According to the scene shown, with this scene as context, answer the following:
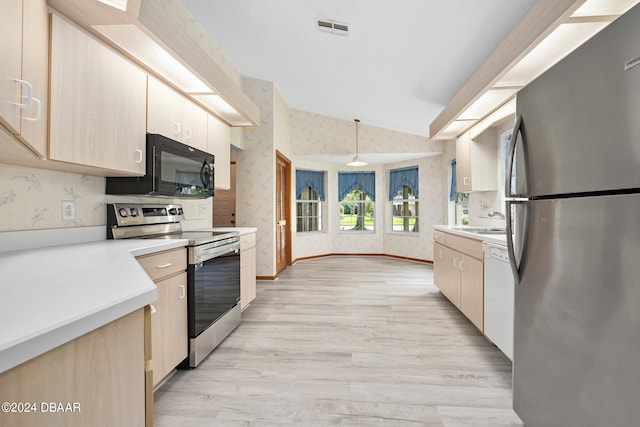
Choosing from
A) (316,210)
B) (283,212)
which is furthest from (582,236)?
(316,210)

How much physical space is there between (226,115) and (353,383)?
2769 millimetres

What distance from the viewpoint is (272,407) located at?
1668 mm

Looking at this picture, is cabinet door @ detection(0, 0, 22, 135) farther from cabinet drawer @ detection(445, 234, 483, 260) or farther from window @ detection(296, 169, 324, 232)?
window @ detection(296, 169, 324, 232)

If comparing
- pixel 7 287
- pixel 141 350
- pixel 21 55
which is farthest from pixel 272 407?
pixel 21 55

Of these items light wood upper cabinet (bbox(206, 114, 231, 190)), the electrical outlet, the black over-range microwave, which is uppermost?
light wood upper cabinet (bbox(206, 114, 231, 190))

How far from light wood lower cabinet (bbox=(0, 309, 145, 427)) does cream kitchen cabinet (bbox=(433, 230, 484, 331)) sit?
2.47m

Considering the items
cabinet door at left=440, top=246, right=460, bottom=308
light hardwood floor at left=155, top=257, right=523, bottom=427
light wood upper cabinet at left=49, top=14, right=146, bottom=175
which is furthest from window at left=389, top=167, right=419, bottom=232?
light wood upper cabinet at left=49, top=14, right=146, bottom=175

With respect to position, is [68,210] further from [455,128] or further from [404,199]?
[404,199]

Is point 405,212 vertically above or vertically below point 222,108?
below

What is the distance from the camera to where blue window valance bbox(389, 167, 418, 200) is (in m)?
6.53

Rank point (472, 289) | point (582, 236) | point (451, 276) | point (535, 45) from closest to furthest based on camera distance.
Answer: point (582, 236)
point (535, 45)
point (472, 289)
point (451, 276)

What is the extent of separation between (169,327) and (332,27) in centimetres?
297

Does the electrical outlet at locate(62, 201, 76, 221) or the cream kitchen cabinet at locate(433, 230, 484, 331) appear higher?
the electrical outlet at locate(62, 201, 76, 221)

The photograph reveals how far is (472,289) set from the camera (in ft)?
8.68
